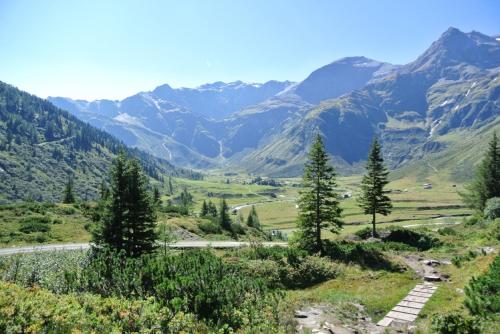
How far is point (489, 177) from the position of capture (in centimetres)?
5825

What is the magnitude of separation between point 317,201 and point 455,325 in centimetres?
2863

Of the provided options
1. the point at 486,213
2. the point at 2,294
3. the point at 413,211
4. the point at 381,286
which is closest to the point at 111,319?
the point at 2,294

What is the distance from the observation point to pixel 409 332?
15.4m

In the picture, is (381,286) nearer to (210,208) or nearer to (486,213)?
(486,213)

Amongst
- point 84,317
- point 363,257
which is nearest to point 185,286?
point 84,317

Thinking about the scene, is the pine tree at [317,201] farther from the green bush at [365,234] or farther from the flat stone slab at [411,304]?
the flat stone slab at [411,304]

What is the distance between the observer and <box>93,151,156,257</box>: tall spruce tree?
1189 inches

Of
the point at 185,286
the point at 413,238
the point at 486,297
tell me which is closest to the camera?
the point at 486,297

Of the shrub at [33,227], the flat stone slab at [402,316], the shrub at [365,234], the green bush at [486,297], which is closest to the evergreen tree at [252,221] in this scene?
the shrub at [365,234]

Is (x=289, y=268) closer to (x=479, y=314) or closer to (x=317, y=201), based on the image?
(x=317, y=201)

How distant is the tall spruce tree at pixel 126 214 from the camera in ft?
99.1

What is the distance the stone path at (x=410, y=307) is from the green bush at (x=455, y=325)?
159 inches

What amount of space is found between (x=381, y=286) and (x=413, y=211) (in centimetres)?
18232

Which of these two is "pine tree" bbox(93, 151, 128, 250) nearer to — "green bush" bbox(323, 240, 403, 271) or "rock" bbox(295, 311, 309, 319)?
"rock" bbox(295, 311, 309, 319)
